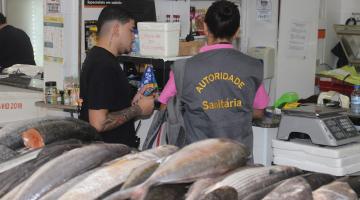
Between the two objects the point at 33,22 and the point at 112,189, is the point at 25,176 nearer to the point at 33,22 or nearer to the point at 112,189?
the point at 112,189

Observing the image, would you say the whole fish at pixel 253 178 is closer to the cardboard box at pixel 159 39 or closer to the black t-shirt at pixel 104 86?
the black t-shirt at pixel 104 86

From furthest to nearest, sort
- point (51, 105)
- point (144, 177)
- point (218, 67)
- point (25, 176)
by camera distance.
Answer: point (51, 105) → point (218, 67) → point (25, 176) → point (144, 177)

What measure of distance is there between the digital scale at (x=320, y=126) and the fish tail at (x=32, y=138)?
204cm

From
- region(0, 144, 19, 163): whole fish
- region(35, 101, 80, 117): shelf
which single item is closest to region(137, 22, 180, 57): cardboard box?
region(35, 101, 80, 117): shelf

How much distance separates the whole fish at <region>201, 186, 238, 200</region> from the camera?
120 centimetres

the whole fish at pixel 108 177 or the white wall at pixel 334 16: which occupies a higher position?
the white wall at pixel 334 16

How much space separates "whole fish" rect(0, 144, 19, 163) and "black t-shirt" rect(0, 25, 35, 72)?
4669 mm

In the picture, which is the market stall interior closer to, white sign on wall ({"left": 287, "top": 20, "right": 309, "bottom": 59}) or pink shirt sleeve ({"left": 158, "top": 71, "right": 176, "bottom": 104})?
white sign on wall ({"left": 287, "top": 20, "right": 309, "bottom": 59})

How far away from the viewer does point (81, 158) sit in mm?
1490

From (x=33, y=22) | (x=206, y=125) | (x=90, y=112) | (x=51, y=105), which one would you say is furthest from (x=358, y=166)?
(x=33, y=22)

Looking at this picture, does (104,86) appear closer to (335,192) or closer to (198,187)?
(198,187)

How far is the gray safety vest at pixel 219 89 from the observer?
2.96 metres

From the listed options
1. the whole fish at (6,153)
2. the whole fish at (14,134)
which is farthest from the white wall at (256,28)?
the whole fish at (6,153)

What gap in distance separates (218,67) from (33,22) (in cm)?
470
